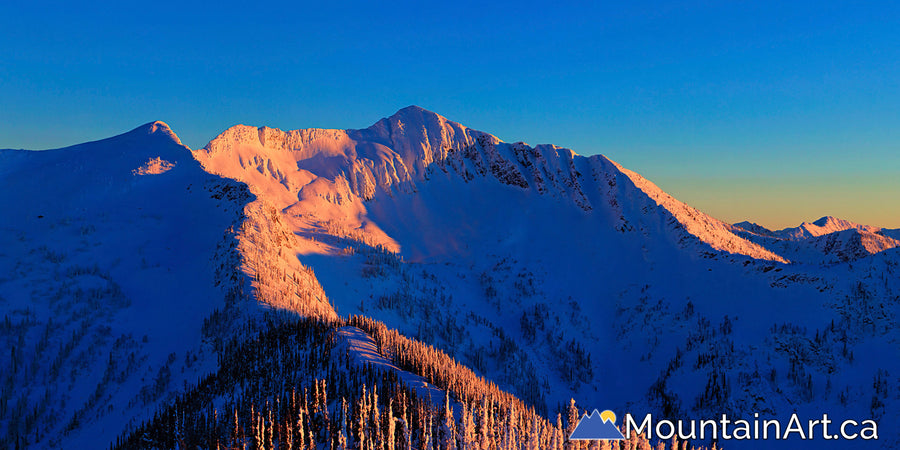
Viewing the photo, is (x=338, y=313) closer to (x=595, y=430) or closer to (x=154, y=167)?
(x=154, y=167)

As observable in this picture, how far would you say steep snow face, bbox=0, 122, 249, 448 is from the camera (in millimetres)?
79250

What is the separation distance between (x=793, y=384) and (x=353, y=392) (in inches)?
4585

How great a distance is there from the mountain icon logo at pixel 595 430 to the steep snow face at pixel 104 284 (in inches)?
2394

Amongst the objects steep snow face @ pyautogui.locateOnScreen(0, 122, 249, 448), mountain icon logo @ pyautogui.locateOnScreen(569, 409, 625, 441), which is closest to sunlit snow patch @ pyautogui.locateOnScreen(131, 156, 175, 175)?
steep snow face @ pyautogui.locateOnScreen(0, 122, 249, 448)

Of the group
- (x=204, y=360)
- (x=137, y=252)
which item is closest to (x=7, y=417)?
(x=204, y=360)

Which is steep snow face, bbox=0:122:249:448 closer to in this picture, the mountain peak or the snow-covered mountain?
the snow-covered mountain

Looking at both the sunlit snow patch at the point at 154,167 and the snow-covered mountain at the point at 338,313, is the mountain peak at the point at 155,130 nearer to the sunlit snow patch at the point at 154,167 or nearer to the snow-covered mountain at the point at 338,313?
the snow-covered mountain at the point at 338,313

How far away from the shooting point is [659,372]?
152 m

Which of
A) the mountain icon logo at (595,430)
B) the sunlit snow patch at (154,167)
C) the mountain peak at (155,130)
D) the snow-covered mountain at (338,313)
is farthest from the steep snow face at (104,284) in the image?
the mountain icon logo at (595,430)

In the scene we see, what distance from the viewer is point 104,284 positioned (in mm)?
106688

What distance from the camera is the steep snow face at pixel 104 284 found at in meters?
79.2

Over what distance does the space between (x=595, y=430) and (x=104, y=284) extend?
353ft

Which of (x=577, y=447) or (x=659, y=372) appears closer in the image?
(x=577, y=447)

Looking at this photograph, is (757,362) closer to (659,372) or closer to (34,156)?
(659,372)
